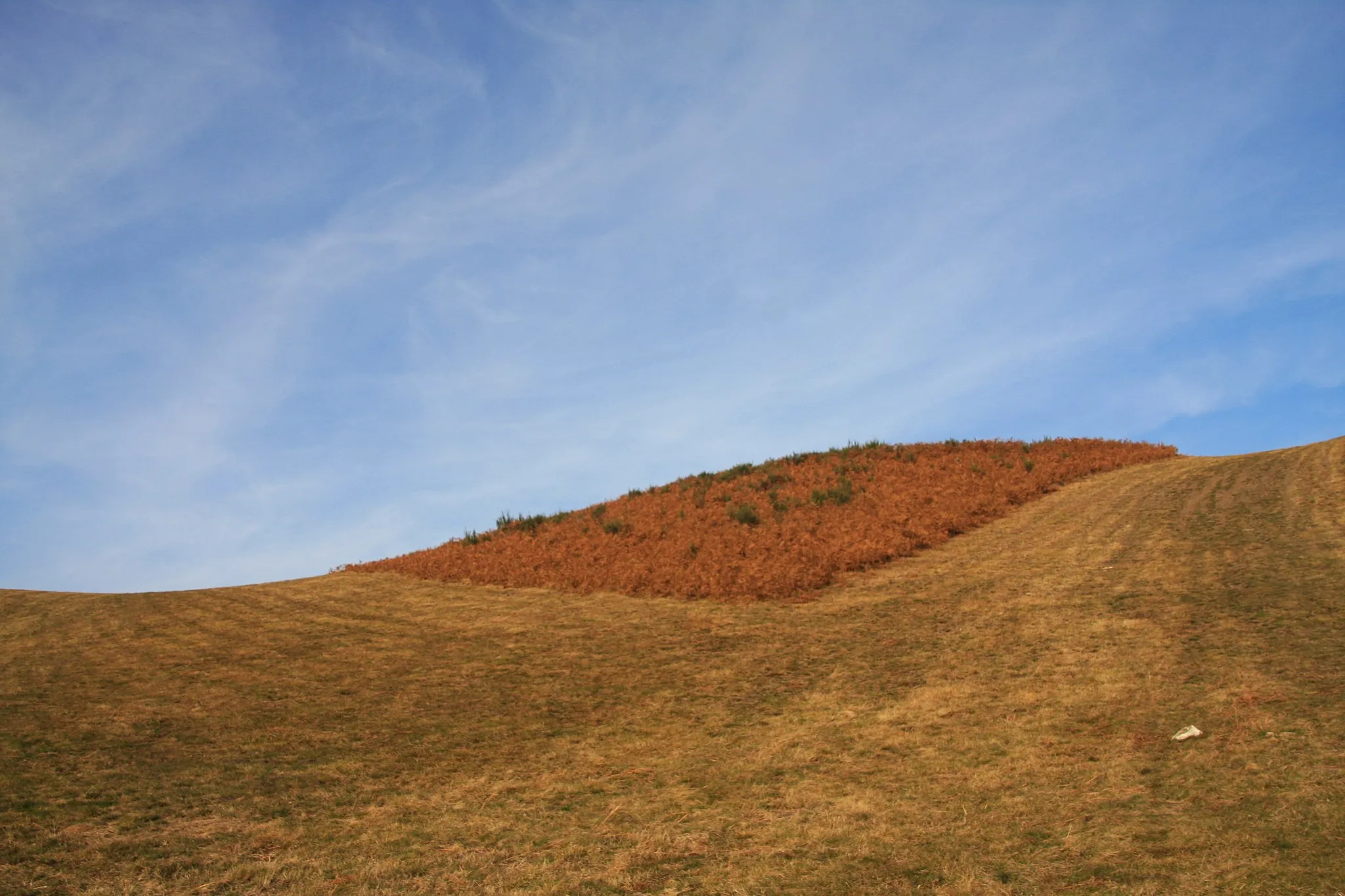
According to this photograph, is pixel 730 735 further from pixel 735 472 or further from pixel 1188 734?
pixel 735 472

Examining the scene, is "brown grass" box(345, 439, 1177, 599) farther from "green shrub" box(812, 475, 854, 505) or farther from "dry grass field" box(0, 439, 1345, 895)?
"dry grass field" box(0, 439, 1345, 895)

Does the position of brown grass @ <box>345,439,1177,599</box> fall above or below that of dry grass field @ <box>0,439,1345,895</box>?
above

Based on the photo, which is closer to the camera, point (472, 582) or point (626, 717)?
point (626, 717)

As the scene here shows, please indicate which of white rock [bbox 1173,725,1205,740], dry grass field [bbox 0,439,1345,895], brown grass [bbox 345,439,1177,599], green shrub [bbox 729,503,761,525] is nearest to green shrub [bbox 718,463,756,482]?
brown grass [bbox 345,439,1177,599]

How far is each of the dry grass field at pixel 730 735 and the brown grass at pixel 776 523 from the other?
168cm

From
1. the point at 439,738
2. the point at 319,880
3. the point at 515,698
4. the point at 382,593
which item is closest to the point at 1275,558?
the point at 515,698

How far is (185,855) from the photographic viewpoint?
7.80 meters

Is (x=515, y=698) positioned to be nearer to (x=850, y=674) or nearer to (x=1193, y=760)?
(x=850, y=674)

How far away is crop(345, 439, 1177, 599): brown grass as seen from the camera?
20.6 metres

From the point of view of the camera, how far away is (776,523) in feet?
78.8

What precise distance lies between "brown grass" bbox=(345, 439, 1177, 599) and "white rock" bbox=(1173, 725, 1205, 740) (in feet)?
31.8

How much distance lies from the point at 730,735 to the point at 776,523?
12.9m

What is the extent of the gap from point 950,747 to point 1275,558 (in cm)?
1001

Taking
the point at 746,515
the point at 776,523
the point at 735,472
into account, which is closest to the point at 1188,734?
the point at 776,523
